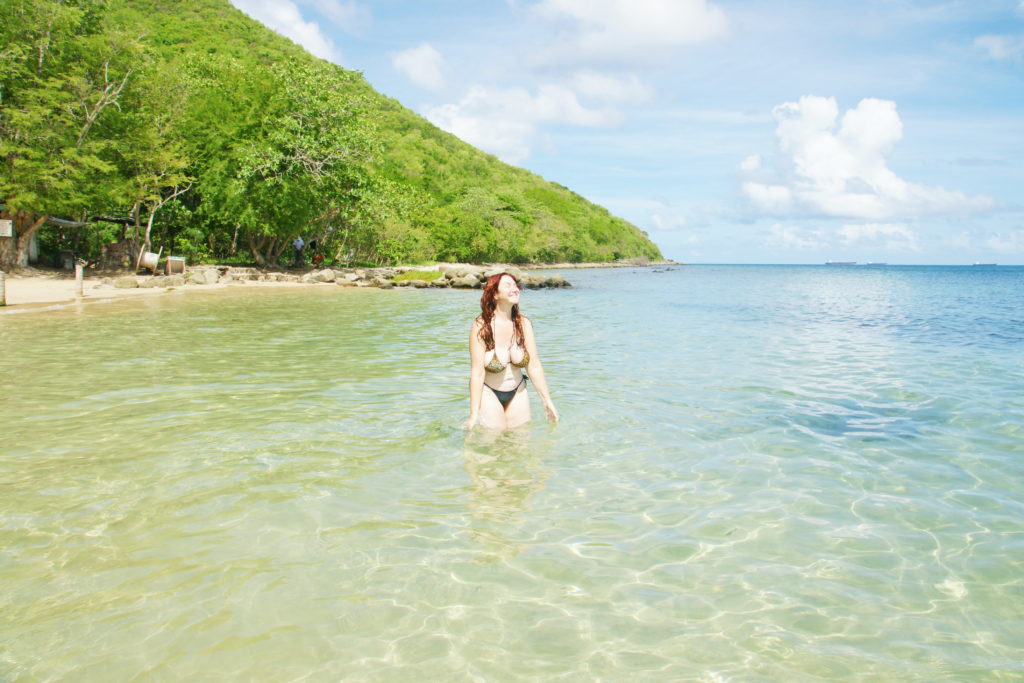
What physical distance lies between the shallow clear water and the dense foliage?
23.8 m

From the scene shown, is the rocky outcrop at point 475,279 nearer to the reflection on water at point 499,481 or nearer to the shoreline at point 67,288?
the shoreline at point 67,288

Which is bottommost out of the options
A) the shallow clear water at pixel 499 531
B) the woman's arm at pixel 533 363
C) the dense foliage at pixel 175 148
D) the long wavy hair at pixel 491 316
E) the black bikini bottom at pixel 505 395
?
the shallow clear water at pixel 499 531

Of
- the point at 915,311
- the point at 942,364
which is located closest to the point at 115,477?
the point at 942,364

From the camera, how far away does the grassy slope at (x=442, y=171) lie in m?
65.8

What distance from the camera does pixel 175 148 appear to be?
35.5 m

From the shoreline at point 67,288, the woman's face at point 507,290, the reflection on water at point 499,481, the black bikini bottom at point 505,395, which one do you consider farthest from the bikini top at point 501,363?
the shoreline at point 67,288

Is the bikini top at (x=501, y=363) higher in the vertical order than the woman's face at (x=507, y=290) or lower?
lower

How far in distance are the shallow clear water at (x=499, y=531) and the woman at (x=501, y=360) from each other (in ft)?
1.15

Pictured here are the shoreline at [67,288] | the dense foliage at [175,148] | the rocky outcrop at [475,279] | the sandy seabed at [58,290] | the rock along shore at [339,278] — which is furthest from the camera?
the rocky outcrop at [475,279]

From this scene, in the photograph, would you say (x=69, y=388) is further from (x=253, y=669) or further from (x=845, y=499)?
(x=845, y=499)

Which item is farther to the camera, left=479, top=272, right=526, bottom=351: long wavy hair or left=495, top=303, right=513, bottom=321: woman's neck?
left=495, top=303, right=513, bottom=321: woman's neck

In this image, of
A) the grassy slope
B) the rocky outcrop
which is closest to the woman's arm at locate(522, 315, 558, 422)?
the rocky outcrop

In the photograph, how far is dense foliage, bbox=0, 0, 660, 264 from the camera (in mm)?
29188

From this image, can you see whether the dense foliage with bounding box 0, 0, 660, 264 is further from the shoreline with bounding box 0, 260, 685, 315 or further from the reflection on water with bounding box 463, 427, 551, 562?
the reflection on water with bounding box 463, 427, 551, 562
